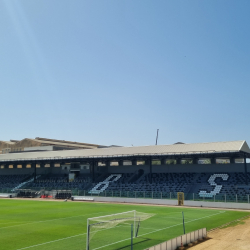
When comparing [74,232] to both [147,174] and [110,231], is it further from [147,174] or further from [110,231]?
[147,174]

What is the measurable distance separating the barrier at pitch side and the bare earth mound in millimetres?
651

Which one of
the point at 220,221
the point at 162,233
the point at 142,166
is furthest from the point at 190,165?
the point at 162,233

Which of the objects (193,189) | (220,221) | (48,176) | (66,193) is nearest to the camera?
(220,221)

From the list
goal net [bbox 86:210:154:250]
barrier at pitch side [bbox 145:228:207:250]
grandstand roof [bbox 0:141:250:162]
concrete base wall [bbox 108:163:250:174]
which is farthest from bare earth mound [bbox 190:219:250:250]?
concrete base wall [bbox 108:163:250:174]

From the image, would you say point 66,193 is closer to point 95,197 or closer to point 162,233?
point 95,197

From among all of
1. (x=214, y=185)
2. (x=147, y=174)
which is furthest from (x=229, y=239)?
(x=147, y=174)

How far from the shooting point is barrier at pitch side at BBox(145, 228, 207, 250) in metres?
17.5

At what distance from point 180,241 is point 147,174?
1735 inches

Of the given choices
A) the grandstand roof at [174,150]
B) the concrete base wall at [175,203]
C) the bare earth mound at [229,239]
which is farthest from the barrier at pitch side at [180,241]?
the grandstand roof at [174,150]

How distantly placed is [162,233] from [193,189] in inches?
1142

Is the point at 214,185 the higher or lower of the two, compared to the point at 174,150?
lower

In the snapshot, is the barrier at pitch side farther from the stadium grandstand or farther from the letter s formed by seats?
the letter s formed by seats

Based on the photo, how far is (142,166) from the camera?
6544 cm

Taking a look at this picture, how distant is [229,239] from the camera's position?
21.6 m
